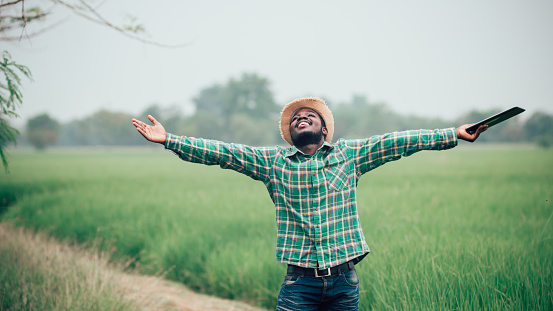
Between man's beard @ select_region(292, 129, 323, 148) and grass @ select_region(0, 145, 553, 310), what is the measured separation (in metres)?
1.26

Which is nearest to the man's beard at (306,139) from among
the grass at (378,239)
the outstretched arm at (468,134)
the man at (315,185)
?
the man at (315,185)

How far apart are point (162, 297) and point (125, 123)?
52.1m

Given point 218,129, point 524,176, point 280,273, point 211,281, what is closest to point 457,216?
point 280,273

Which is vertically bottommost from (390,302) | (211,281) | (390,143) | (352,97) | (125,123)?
(211,281)

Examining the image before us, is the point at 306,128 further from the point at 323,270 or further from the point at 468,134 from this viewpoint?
the point at 468,134

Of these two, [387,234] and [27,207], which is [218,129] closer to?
[27,207]

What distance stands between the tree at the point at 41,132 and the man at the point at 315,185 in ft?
186

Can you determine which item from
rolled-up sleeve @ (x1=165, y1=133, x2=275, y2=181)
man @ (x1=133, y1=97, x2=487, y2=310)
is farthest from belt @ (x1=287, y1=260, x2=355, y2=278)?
rolled-up sleeve @ (x1=165, y1=133, x2=275, y2=181)

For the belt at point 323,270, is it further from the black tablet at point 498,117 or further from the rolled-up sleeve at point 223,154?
the black tablet at point 498,117

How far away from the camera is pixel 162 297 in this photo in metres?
3.87

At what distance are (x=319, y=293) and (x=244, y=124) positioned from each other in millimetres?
51711

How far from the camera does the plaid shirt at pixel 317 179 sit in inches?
82.3

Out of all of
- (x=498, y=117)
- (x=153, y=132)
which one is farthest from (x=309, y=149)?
(x=498, y=117)

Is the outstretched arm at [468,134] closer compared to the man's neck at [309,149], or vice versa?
the outstretched arm at [468,134]
